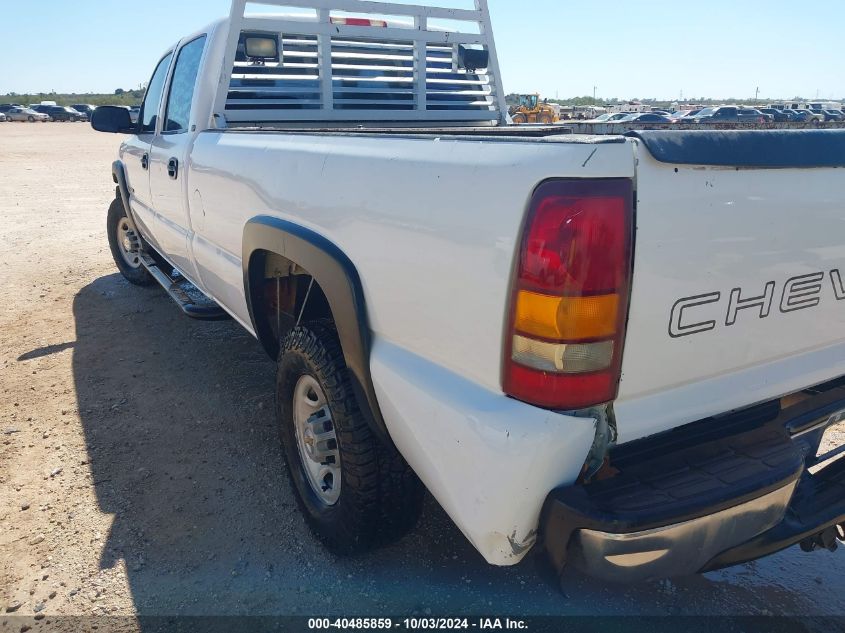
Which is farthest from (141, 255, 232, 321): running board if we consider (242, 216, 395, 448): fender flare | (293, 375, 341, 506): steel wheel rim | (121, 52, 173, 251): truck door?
(242, 216, 395, 448): fender flare

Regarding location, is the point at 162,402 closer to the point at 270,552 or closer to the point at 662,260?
the point at 270,552

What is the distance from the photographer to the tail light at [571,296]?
56.4 inches

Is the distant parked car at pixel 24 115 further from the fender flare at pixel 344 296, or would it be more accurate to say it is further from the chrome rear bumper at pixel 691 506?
the chrome rear bumper at pixel 691 506

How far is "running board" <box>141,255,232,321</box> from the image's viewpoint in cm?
397

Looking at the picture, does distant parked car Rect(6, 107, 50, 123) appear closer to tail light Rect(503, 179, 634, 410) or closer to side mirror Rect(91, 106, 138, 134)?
side mirror Rect(91, 106, 138, 134)

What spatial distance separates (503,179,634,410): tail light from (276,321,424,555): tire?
2.61 feet

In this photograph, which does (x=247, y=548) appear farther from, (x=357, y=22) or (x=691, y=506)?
(x=357, y=22)

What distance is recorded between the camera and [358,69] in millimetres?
4375

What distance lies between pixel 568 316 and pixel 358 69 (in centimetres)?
343

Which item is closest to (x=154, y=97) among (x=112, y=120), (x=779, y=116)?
(x=112, y=120)

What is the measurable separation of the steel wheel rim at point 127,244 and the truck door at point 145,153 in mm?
655

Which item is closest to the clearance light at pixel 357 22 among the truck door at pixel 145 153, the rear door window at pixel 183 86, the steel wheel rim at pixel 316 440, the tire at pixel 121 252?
the rear door window at pixel 183 86

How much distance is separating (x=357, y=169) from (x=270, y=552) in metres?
1.58

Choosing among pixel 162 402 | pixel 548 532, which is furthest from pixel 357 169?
pixel 162 402
